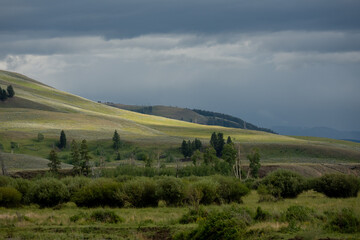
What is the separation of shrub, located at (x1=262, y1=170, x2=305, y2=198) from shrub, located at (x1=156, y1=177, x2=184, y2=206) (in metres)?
10.1

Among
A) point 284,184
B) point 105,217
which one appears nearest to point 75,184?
point 105,217

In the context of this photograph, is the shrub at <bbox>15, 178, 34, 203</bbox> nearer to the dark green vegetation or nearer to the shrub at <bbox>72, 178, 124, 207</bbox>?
the dark green vegetation

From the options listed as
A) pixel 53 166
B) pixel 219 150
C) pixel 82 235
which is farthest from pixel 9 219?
pixel 219 150

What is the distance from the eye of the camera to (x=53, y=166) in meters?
88.2

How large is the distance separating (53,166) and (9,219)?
5836 cm

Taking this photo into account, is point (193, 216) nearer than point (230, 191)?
Yes

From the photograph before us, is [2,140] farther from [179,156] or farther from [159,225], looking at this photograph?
[159,225]

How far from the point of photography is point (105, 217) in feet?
101

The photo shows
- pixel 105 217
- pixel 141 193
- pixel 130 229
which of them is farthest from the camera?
pixel 141 193

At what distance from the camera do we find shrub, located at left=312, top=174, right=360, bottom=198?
47.9 metres

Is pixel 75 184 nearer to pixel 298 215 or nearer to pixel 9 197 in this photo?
pixel 9 197

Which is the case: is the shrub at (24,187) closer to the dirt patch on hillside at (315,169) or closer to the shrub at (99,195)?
the shrub at (99,195)

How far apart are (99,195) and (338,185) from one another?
24914mm

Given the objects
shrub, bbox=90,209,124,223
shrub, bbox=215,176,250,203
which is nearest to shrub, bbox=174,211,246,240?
shrub, bbox=90,209,124,223
